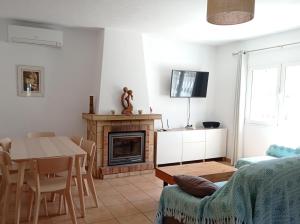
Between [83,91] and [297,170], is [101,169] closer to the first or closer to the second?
[83,91]

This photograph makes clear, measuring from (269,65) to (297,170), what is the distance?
3.23m

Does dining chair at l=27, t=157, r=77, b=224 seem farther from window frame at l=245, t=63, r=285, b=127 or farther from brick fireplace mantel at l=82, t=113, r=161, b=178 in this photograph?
window frame at l=245, t=63, r=285, b=127

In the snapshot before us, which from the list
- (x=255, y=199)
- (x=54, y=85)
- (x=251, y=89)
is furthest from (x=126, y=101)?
(x=255, y=199)

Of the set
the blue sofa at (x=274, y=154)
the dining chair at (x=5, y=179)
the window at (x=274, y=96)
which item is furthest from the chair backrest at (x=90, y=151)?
the window at (x=274, y=96)

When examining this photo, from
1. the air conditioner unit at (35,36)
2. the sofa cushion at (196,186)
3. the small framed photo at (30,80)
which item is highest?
the air conditioner unit at (35,36)

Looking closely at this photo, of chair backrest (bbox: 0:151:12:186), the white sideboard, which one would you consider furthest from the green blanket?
the white sideboard

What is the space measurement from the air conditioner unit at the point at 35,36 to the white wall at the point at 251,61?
3310 mm

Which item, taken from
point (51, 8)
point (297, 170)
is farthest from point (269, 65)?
point (51, 8)

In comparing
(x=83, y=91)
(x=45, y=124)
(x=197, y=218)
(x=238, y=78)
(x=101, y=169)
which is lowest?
(x=101, y=169)

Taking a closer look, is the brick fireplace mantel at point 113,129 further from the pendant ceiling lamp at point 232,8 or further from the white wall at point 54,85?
the pendant ceiling lamp at point 232,8

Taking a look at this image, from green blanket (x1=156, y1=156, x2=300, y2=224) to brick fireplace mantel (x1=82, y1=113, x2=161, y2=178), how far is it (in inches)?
98.8

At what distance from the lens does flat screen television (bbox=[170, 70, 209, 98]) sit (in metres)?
5.12

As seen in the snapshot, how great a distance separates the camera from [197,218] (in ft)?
5.82

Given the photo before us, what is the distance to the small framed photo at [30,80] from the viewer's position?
4098 millimetres
